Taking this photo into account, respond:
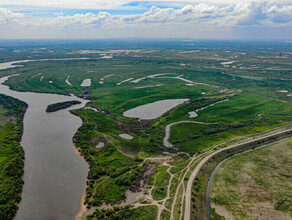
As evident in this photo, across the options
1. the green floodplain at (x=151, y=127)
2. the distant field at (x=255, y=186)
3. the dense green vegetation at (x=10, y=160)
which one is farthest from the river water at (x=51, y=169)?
the distant field at (x=255, y=186)

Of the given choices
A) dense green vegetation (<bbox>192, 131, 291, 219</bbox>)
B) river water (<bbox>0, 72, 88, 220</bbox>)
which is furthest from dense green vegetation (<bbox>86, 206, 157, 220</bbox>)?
dense green vegetation (<bbox>192, 131, 291, 219</bbox>)

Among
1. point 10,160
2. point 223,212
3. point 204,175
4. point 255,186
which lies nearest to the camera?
point 223,212

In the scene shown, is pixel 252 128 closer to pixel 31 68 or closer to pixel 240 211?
pixel 240 211

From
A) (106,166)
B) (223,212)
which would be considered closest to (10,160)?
(106,166)

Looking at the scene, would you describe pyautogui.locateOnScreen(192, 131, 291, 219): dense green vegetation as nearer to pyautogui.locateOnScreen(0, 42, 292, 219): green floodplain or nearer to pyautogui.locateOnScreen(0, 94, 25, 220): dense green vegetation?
pyautogui.locateOnScreen(0, 42, 292, 219): green floodplain

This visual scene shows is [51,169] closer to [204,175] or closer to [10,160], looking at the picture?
[10,160]

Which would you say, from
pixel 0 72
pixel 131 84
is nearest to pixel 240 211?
pixel 131 84
